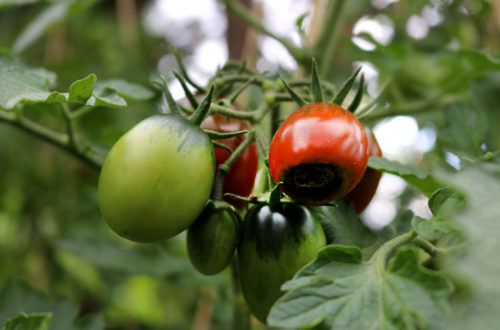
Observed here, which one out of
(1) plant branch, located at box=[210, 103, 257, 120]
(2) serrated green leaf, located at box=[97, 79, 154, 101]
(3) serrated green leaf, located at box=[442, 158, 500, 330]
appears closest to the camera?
(3) serrated green leaf, located at box=[442, 158, 500, 330]

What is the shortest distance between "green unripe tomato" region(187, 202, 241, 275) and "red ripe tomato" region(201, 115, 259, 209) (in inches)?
3.6

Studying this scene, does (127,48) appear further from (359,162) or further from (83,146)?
(359,162)

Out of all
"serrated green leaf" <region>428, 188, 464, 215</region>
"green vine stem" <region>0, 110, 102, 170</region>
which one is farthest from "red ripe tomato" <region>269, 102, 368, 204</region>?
"green vine stem" <region>0, 110, 102, 170</region>

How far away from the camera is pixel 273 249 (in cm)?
65

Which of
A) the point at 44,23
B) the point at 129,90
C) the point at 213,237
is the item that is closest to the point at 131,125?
the point at 44,23

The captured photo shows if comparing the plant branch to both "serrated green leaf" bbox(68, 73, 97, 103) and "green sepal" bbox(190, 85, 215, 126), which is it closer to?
"green sepal" bbox(190, 85, 215, 126)

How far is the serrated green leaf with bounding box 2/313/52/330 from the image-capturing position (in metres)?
0.62

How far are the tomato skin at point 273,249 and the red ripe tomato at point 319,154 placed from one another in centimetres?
5

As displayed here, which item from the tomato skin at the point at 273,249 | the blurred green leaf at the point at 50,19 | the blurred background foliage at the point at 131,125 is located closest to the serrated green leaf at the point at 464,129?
the blurred background foliage at the point at 131,125

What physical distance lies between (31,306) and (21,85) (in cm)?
44

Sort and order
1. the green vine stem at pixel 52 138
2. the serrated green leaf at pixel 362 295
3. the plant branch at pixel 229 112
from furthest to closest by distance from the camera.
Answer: the green vine stem at pixel 52 138, the plant branch at pixel 229 112, the serrated green leaf at pixel 362 295

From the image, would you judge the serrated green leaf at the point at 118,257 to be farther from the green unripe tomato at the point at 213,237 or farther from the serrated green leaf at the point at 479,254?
the serrated green leaf at the point at 479,254

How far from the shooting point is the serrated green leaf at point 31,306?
834 mm

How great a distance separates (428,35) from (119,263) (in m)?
1.33
